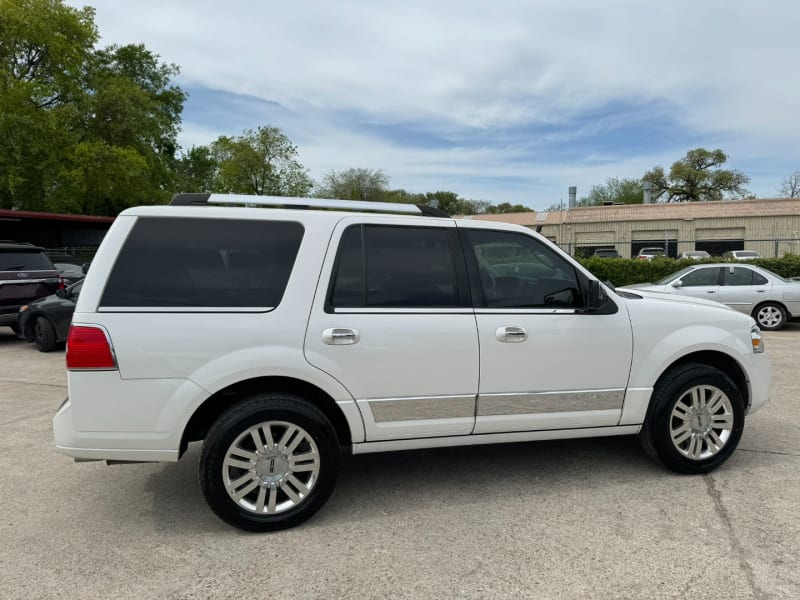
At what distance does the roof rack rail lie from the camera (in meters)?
3.48

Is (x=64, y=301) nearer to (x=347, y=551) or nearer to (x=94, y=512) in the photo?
(x=94, y=512)

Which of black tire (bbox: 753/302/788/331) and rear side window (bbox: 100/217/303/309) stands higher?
rear side window (bbox: 100/217/303/309)

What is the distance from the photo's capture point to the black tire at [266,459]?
3146 millimetres

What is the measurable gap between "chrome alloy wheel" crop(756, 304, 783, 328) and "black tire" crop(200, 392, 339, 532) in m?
11.4

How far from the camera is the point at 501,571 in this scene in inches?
112

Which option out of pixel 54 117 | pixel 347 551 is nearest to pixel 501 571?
pixel 347 551

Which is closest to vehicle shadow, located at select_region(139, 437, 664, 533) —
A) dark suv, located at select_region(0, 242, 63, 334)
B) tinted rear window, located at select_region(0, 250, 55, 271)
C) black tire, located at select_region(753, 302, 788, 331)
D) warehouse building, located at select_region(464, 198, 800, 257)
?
dark suv, located at select_region(0, 242, 63, 334)

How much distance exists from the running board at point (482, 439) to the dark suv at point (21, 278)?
9.61 meters

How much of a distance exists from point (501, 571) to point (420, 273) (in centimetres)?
175

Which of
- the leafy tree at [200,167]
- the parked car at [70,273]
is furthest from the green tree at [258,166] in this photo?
the parked car at [70,273]

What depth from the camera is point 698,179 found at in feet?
215

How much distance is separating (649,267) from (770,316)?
5.51 m

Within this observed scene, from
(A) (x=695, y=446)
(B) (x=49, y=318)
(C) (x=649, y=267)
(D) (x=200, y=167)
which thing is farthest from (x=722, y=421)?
(D) (x=200, y=167)

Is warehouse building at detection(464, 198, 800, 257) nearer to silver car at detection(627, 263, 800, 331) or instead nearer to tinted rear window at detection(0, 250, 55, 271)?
silver car at detection(627, 263, 800, 331)
